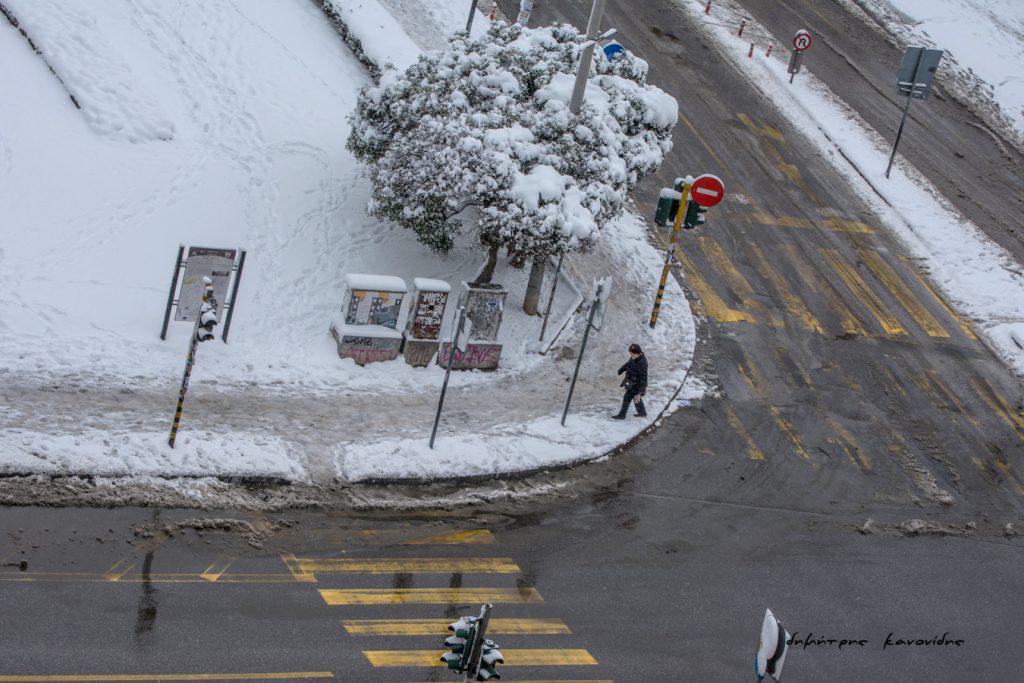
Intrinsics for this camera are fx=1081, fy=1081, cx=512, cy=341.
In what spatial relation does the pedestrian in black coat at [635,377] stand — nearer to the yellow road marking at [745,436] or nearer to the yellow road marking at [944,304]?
the yellow road marking at [745,436]

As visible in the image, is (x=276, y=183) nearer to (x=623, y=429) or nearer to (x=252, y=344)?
(x=252, y=344)

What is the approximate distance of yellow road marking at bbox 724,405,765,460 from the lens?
727 inches

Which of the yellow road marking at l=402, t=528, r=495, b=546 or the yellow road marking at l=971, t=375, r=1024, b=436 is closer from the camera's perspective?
the yellow road marking at l=402, t=528, r=495, b=546

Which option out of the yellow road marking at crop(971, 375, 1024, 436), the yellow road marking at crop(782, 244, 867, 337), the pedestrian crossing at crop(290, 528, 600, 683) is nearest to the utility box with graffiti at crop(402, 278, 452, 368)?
the pedestrian crossing at crop(290, 528, 600, 683)

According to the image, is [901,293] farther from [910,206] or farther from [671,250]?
[671,250]

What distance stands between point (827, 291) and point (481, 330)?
30.4ft

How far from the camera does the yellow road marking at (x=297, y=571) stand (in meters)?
13.1

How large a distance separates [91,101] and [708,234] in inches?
560

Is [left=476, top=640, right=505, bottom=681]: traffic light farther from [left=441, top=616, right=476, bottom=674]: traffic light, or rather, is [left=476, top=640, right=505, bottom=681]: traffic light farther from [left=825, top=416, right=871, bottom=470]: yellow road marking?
[left=825, top=416, right=871, bottom=470]: yellow road marking

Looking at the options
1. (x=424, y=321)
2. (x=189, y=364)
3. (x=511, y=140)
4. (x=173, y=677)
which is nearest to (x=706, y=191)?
(x=511, y=140)

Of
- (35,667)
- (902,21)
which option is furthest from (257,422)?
(902,21)

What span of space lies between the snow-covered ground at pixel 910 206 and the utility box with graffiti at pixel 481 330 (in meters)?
11.5

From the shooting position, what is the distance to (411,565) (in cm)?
1384

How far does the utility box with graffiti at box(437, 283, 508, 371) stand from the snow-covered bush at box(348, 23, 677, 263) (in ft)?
3.28
